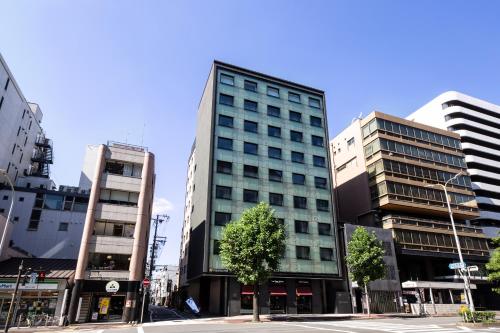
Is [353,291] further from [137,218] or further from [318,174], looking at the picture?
[137,218]

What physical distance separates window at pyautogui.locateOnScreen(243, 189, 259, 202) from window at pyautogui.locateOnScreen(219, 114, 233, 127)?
33.1 feet

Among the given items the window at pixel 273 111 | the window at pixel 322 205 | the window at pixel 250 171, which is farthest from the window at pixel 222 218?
the window at pixel 273 111

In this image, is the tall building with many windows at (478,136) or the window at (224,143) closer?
the window at (224,143)

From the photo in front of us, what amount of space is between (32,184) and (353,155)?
2387 inches

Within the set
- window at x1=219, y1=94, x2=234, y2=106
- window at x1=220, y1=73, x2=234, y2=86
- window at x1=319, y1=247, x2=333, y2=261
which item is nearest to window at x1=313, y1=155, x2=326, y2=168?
window at x1=319, y1=247, x2=333, y2=261

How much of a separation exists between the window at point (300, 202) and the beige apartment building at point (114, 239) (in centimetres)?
2006

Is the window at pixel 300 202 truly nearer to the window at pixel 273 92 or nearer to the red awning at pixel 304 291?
the red awning at pixel 304 291

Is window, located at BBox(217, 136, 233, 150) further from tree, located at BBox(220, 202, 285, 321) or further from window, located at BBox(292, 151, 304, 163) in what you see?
tree, located at BBox(220, 202, 285, 321)

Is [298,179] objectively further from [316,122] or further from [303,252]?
[316,122]

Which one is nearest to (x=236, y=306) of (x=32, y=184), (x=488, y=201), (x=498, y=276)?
(x=498, y=276)

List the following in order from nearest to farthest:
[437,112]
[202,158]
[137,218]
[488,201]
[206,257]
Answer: [137,218] → [206,257] → [202,158] → [488,201] → [437,112]

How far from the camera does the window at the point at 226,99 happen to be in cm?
4841

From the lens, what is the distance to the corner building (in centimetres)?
4141

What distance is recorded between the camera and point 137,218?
3647cm
